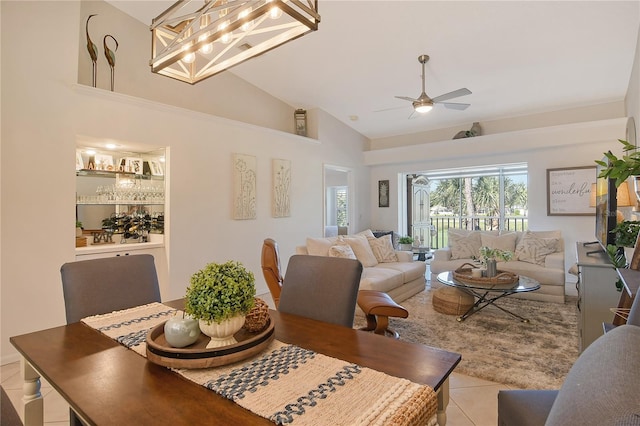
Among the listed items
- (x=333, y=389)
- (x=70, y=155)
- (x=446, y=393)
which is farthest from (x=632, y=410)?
(x=70, y=155)

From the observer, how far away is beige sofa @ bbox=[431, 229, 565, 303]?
4.33 metres

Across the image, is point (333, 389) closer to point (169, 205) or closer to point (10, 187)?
point (10, 187)

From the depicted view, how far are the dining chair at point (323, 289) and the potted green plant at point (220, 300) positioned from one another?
1.87 feet

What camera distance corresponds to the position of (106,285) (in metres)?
1.82

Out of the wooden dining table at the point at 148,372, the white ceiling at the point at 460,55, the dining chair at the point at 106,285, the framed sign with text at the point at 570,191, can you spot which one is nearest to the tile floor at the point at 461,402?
the dining chair at the point at 106,285

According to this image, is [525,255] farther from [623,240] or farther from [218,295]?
[218,295]

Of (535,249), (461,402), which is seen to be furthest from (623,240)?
(535,249)

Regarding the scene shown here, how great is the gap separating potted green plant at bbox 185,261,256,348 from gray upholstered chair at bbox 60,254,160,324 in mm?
913

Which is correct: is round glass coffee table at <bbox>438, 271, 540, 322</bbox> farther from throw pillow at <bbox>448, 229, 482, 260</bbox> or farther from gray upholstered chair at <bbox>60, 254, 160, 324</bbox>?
gray upholstered chair at <bbox>60, 254, 160, 324</bbox>

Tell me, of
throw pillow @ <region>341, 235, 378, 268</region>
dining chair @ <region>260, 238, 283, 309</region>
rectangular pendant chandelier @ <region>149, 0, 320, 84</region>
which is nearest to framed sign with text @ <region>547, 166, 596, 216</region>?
throw pillow @ <region>341, 235, 378, 268</region>

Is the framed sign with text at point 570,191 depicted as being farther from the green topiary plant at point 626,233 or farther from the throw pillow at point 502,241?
the green topiary plant at point 626,233

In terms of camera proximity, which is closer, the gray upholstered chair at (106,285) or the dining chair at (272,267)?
the gray upholstered chair at (106,285)

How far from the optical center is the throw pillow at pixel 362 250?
A: 4.58 metres

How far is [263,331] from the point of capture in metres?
1.33
